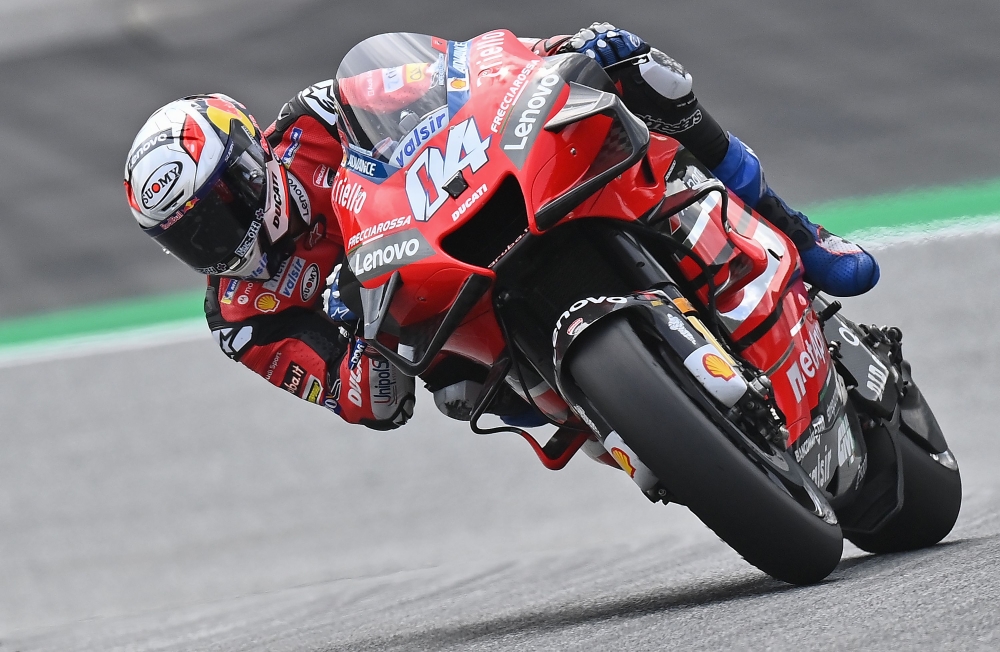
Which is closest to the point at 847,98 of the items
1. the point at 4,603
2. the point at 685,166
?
the point at 685,166

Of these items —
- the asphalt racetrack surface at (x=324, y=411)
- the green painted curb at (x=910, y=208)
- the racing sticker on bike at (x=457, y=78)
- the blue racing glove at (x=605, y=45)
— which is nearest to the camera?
the racing sticker on bike at (x=457, y=78)

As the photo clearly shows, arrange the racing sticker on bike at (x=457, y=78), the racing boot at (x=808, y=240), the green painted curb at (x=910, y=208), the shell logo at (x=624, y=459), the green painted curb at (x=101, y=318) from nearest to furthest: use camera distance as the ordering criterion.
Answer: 1. the shell logo at (x=624, y=459)
2. the racing sticker on bike at (x=457, y=78)
3. the racing boot at (x=808, y=240)
4. the green painted curb at (x=910, y=208)
5. the green painted curb at (x=101, y=318)

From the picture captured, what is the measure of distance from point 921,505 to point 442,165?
1.63 meters

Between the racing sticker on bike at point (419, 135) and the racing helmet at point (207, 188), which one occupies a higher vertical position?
the racing sticker on bike at point (419, 135)

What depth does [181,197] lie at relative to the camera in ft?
9.01

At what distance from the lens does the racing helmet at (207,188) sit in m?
2.76

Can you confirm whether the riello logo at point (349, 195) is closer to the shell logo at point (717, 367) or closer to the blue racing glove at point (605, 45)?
the blue racing glove at point (605, 45)

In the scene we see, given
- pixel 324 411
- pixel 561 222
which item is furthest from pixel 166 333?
pixel 561 222

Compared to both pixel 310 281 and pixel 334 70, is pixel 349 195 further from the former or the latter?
pixel 334 70

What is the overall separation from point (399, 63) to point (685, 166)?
0.60 meters

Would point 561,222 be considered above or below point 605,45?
below

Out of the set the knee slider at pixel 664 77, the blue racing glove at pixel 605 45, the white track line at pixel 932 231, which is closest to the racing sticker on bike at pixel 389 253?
Result: the blue racing glove at pixel 605 45

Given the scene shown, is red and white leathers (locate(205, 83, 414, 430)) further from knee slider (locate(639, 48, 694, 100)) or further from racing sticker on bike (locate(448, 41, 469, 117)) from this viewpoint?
knee slider (locate(639, 48, 694, 100))

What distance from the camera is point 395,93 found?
2.24 meters
